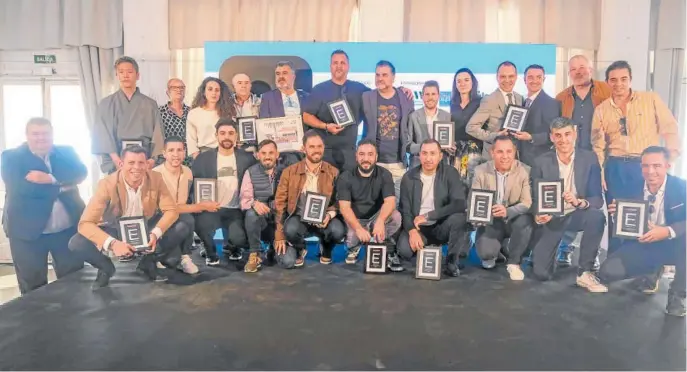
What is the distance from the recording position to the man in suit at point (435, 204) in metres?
3.50

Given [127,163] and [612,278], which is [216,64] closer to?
[127,163]

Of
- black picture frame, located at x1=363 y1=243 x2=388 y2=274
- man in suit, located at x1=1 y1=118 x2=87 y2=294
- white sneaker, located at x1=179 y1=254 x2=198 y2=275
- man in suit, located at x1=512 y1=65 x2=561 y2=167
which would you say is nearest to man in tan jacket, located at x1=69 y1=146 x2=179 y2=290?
white sneaker, located at x1=179 y1=254 x2=198 y2=275

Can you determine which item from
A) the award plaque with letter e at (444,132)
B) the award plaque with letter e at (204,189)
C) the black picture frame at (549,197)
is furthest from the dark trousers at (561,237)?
the award plaque with letter e at (204,189)

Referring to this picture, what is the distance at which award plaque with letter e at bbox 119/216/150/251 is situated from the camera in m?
3.04

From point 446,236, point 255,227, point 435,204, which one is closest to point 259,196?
point 255,227

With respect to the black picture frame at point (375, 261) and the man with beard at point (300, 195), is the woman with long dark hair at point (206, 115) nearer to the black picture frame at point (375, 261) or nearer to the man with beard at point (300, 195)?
the man with beard at point (300, 195)

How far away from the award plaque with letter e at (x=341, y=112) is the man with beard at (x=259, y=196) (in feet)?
1.82

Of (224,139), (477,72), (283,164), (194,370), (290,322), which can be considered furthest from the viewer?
(477,72)

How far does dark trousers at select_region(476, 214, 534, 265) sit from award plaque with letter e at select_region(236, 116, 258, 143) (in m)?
1.84

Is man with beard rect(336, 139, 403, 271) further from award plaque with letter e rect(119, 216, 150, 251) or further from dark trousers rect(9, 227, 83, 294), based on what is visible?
dark trousers rect(9, 227, 83, 294)

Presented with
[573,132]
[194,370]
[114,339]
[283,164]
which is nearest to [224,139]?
[283,164]

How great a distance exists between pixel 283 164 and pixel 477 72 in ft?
7.06

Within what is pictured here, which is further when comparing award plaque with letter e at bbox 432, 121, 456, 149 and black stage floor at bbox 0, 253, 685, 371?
award plaque with letter e at bbox 432, 121, 456, 149

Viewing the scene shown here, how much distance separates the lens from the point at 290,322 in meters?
2.59
